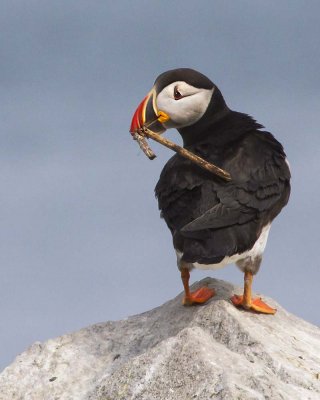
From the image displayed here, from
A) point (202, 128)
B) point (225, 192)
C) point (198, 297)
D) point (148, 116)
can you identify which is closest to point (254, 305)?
point (198, 297)

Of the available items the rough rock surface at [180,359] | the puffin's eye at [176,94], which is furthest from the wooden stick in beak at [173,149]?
the rough rock surface at [180,359]

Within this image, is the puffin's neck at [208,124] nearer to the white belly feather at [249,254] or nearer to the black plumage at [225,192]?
the black plumage at [225,192]

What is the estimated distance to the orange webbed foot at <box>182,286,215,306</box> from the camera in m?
8.68

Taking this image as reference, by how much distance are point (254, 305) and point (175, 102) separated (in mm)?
2375

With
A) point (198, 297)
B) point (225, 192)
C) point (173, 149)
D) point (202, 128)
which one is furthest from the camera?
point (202, 128)

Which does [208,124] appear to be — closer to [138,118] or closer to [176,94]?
[176,94]

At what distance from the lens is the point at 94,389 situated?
730cm

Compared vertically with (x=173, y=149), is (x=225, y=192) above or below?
below

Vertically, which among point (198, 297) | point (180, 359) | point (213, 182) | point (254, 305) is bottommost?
point (180, 359)

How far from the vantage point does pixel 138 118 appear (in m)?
9.12

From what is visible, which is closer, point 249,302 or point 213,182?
point 213,182

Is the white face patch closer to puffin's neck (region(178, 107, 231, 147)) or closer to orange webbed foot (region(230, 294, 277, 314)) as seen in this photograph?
puffin's neck (region(178, 107, 231, 147))

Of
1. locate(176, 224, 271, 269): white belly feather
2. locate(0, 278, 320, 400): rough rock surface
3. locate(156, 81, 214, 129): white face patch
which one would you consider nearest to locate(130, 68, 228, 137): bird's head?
locate(156, 81, 214, 129): white face patch

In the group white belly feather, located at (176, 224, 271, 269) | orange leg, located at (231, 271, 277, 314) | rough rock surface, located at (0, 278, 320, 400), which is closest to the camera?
rough rock surface, located at (0, 278, 320, 400)
